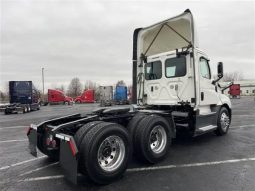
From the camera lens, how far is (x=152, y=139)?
583 centimetres

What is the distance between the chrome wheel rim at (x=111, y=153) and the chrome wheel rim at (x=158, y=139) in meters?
1.06

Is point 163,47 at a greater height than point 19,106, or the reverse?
point 163,47

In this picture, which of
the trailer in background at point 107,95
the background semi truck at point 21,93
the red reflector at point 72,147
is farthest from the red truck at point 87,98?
the red reflector at point 72,147

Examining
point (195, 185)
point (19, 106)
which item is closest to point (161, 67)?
point (195, 185)

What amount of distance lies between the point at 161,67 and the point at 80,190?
16.2 feet

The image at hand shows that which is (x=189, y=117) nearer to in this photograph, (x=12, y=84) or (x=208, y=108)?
(x=208, y=108)

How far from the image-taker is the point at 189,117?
734cm

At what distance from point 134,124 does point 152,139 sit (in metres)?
0.63

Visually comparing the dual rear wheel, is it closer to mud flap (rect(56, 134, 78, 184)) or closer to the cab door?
mud flap (rect(56, 134, 78, 184))

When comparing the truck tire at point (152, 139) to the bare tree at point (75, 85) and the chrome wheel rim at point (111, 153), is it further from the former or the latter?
the bare tree at point (75, 85)

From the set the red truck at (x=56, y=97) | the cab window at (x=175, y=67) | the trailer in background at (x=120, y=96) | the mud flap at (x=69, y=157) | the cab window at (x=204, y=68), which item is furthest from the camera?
the red truck at (x=56, y=97)

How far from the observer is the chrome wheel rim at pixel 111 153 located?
4648 mm

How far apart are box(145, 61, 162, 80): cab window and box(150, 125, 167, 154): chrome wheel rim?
8.65 feet

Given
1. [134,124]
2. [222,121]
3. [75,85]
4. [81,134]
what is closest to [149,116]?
[134,124]
